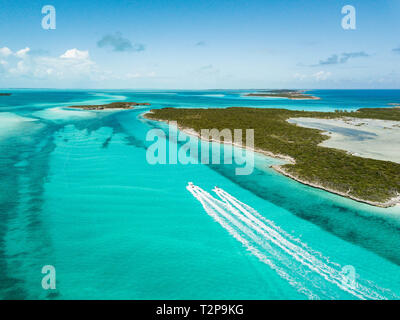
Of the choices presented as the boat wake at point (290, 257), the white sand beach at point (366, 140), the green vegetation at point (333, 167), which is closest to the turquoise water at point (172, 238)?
the boat wake at point (290, 257)

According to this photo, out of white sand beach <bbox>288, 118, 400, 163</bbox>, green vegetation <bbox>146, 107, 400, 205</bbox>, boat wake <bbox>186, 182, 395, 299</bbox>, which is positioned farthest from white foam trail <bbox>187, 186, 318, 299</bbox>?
white sand beach <bbox>288, 118, 400, 163</bbox>

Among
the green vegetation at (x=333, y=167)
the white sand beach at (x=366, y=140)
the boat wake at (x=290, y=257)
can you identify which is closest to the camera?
the boat wake at (x=290, y=257)

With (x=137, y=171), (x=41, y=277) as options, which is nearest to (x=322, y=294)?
(x=41, y=277)

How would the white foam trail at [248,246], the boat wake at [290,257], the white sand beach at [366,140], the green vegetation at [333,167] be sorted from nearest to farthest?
the boat wake at [290,257], the white foam trail at [248,246], the green vegetation at [333,167], the white sand beach at [366,140]

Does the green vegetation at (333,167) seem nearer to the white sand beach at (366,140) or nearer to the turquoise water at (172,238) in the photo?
the turquoise water at (172,238)

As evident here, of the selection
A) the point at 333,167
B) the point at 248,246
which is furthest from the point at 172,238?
the point at 333,167

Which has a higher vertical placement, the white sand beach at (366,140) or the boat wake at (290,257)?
the white sand beach at (366,140)

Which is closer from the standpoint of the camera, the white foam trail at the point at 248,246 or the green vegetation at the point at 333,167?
the white foam trail at the point at 248,246
